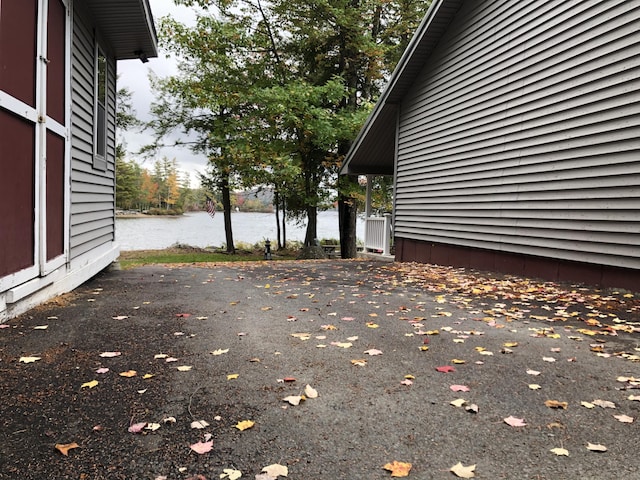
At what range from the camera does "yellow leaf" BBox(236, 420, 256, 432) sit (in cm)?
234

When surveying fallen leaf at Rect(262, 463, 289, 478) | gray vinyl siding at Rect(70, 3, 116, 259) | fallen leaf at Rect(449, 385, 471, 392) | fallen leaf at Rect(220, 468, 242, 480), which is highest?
gray vinyl siding at Rect(70, 3, 116, 259)

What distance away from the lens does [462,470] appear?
78.1 inches

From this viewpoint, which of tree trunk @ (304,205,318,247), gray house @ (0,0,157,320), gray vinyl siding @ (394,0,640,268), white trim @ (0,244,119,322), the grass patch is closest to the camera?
gray house @ (0,0,157,320)

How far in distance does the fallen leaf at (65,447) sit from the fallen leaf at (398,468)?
141 cm

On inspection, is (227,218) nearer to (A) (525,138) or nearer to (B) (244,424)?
(A) (525,138)

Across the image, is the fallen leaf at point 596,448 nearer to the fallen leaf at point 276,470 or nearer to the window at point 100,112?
the fallen leaf at point 276,470

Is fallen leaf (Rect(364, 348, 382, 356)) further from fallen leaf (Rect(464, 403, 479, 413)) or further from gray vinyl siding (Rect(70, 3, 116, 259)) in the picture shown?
gray vinyl siding (Rect(70, 3, 116, 259))

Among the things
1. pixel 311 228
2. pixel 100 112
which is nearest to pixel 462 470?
pixel 100 112

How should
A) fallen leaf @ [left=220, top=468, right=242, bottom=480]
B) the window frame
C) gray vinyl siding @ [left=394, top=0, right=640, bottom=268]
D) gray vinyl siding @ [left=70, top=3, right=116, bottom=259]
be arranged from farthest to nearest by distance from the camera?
the window frame
gray vinyl siding @ [left=70, top=3, right=116, bottom=259]
gray vinyl siding @ [left=394, top=0, right=640, bottom=268]
fallen leaf @ [left=220, top=468, right=242, bottom=480]

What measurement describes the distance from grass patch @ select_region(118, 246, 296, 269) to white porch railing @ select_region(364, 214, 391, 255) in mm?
6459

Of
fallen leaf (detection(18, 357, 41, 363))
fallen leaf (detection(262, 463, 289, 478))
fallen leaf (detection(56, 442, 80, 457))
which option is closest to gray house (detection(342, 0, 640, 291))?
fallen leaf (detection(262, 463, 289, 478))

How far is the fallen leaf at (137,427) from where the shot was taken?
2.30m

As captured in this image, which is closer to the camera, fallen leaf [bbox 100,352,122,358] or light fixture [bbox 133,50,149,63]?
fallen leaf [bbox 100,352,122,358]

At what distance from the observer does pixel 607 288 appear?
5996mm
